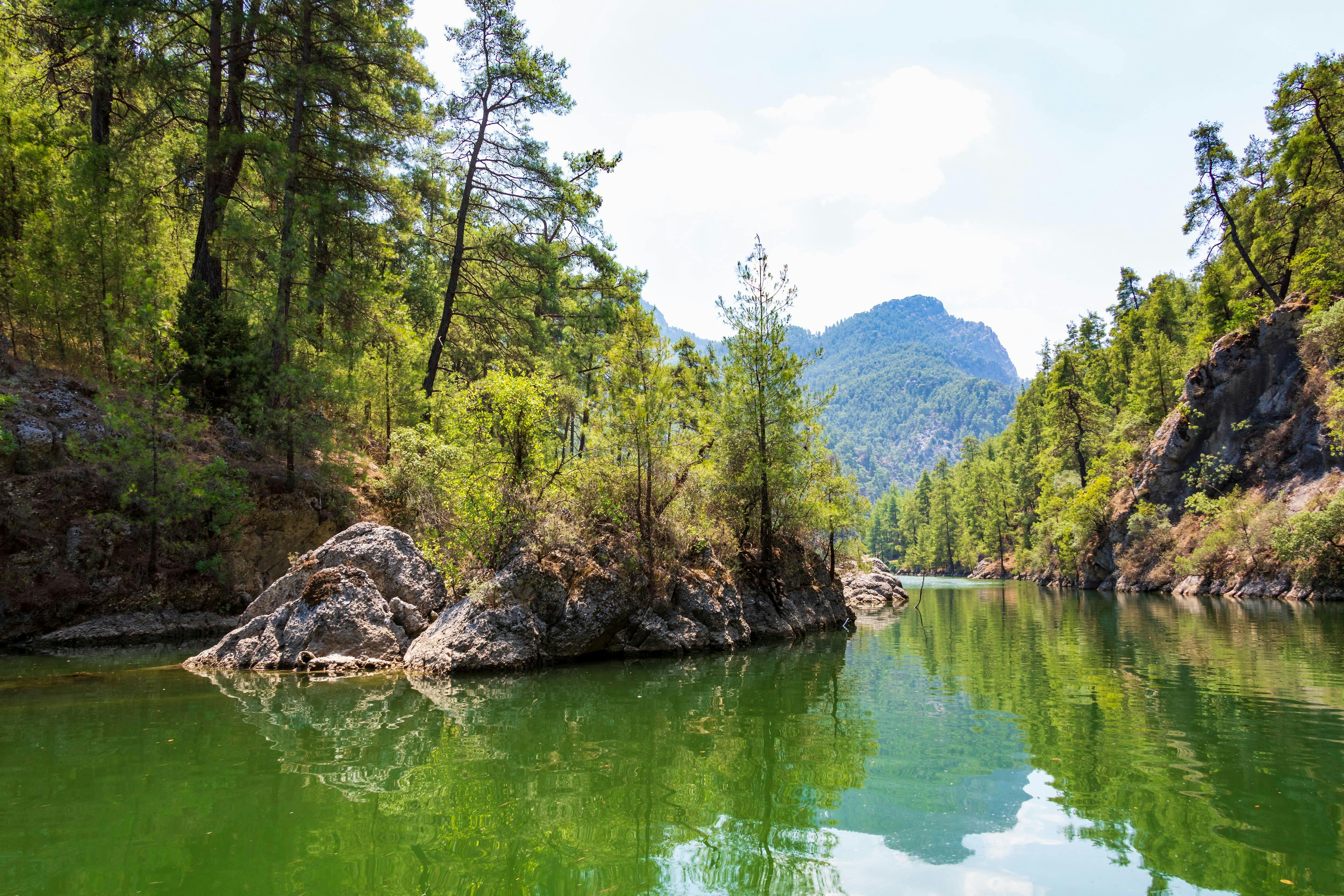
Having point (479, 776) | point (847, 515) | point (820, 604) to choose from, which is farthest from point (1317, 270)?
point (479, 776)

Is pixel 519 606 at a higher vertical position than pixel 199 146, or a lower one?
lower

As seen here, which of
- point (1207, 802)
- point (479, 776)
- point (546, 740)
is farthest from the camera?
point (546, 740)

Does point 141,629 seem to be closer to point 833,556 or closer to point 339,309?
point 339,309

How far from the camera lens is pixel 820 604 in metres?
23.1

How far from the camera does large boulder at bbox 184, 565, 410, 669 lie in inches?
505

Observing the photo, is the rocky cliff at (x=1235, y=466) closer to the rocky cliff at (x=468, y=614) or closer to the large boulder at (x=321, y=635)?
the rocky cliff at (x=468, y=614)

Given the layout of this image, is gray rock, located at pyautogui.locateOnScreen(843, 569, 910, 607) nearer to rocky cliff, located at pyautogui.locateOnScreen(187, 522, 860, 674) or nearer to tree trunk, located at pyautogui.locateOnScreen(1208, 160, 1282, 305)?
rocky cliff, located at pyautogui.locateOnScreen(187, 522, 860, 674)

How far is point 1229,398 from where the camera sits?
36031mm

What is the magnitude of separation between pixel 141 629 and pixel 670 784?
16.2 m

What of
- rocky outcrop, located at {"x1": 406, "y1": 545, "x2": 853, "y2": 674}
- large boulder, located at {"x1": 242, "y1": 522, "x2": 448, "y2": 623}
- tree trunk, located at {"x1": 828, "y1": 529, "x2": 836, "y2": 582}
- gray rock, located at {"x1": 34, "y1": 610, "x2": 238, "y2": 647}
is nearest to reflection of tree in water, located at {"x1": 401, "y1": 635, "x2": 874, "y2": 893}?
rocky outcrop, located at {"x1": 406, "y1": 545, "x2": 853, "y2": 674}

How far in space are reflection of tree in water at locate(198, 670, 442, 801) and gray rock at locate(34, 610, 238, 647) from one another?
5469 mm

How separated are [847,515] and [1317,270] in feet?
94.6

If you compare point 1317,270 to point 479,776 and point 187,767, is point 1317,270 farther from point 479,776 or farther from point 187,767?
point 187,767

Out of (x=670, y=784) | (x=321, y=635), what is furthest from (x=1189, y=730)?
(x=321, y=635)
